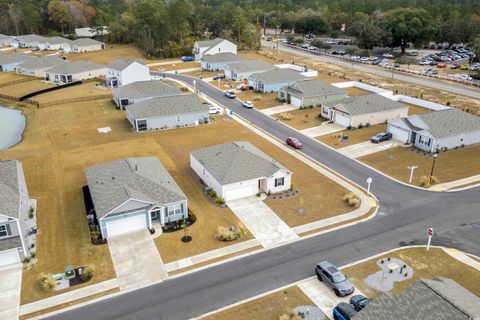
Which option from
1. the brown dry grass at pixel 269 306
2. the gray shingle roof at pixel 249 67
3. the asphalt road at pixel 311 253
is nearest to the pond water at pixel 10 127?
the asphalt road at pixel 311 253

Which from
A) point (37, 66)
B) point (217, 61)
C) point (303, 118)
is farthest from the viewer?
point (217, 61)

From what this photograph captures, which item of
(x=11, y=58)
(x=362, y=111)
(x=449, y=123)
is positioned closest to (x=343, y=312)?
(x=449, y=123)

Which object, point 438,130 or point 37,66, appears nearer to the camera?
point 438,130

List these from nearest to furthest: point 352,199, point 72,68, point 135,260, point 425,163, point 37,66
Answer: point 135,260
point 352,199
point 425,163
point 72,68
point 37,66

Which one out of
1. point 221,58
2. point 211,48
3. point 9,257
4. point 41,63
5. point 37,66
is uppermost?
point 211,48

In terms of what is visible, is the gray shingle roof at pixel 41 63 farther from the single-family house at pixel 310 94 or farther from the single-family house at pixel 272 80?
the single-family house at pixel 310 94

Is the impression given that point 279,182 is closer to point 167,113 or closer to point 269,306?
point 269,306

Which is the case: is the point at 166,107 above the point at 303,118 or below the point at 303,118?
above
